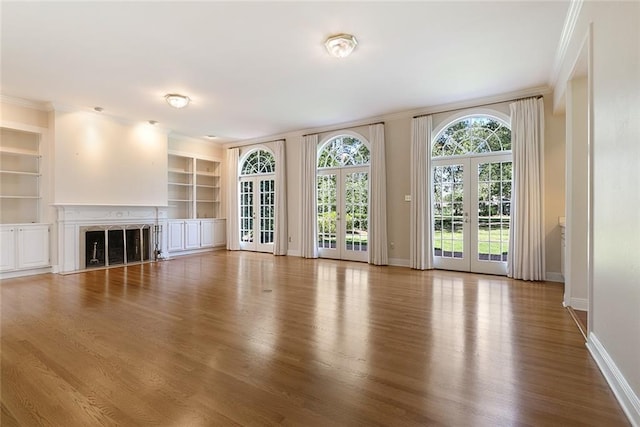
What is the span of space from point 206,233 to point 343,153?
14.7 feet

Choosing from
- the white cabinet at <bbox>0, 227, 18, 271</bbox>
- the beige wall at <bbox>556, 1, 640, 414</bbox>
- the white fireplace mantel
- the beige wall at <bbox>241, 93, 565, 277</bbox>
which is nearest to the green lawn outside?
the beige wall at <bbox>241, 93, 565, 277</bbox>

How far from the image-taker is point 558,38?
3676 mm

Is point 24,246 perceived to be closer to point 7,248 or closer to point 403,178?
point 7,248

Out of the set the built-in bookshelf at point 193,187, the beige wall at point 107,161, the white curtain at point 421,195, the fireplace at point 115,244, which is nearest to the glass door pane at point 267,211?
the built-in bookshelf at point 193,187

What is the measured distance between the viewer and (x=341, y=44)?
367cm

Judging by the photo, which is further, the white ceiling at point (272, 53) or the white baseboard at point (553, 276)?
the white baseboard at point (553, 276)

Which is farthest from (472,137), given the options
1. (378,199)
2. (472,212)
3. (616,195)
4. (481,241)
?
(616,195)

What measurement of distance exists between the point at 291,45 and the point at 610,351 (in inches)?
160

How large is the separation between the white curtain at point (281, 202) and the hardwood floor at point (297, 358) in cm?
363

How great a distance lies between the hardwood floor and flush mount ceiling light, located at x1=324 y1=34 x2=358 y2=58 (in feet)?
9.85

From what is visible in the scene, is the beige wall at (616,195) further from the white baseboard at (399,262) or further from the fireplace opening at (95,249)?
the fireplace opening at (95,249)

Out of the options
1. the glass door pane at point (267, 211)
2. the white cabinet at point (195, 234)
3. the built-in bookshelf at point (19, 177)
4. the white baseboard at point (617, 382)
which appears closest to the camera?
the white baseboard at point (617, 382)

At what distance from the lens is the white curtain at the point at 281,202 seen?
8312mm

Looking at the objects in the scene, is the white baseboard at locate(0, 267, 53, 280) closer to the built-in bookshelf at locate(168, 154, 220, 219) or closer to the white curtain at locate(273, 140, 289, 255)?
the built-in bookshelf at locate(168, 154, 220, 219)
